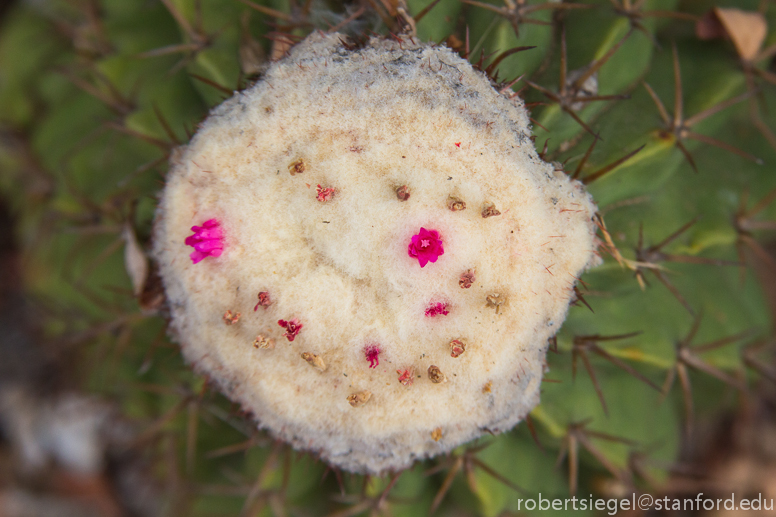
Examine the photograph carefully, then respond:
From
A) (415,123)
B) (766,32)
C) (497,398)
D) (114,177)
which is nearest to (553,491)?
(497,398)

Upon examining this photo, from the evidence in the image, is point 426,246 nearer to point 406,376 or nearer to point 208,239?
point 406,376

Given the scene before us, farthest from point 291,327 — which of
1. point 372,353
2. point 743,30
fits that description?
point 743,30

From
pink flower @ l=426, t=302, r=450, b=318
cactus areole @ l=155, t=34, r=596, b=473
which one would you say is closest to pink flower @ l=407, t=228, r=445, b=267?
cactus areole @ l=155, t=34, r=596, b=473

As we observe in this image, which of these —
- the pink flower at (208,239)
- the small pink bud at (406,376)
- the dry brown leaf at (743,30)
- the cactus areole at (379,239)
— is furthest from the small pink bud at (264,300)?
the dry brown leaf at (743,30)

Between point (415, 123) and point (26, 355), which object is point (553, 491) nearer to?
Result: point (415, 123)

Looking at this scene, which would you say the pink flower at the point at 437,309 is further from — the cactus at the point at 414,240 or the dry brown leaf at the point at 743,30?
the dry brown leaf at the point at 743,30

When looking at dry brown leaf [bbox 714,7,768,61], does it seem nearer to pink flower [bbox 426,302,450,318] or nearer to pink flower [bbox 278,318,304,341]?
pink flower [bbox 426,302,450,318]

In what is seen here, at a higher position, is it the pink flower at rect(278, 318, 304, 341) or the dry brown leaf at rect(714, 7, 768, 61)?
the dry brown leaf at rect(714, 7, 768, 61)
